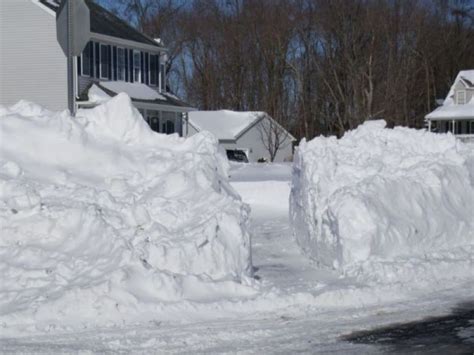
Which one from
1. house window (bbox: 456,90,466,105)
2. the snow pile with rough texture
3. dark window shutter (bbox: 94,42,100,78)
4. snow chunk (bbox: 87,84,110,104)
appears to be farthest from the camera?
house window (bbox: 456,90,466,105)

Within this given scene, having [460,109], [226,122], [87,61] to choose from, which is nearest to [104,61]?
[87,61]

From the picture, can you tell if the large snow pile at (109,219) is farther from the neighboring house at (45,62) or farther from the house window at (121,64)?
the house window at (121,64)

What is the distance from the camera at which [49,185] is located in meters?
11.8

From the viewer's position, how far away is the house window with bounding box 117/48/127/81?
4834 cm

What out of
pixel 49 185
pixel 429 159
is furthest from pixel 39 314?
pixel 429 159

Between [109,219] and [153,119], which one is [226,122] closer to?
[153,119]

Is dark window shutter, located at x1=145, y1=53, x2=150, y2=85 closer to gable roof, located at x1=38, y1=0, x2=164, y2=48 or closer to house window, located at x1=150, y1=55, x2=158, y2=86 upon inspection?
house window, located at x1=150, y1=55, x2=158, y2=86

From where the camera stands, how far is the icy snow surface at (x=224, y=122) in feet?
210

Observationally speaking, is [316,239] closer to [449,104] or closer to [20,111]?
[20,111]

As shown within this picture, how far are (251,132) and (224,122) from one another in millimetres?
2405

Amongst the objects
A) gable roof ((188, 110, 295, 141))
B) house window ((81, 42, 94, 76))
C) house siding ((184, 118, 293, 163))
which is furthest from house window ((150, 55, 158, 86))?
house siding ((184, 118, 293, 163))

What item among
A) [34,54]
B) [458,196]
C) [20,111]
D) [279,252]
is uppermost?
[34,54]

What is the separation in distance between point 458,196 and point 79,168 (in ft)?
21.0

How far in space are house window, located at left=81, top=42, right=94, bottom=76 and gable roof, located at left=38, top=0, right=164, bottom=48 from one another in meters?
0.95
